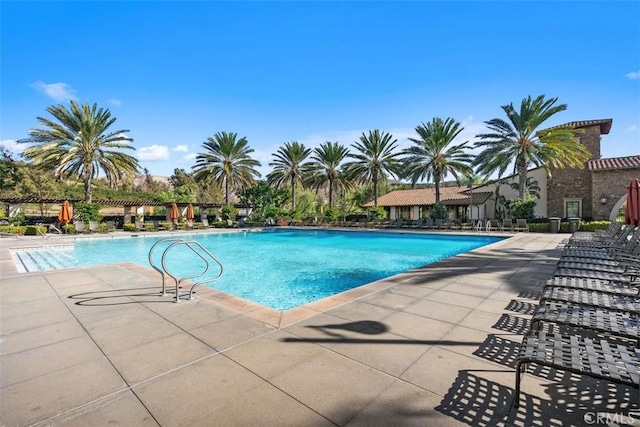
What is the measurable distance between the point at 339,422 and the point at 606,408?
1.94m

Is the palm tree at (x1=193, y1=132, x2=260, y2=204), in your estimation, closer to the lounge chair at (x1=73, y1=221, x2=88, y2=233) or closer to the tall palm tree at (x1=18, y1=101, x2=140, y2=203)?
the tall palm tree at (x1=18, y1=101, x2=140, y2=203)

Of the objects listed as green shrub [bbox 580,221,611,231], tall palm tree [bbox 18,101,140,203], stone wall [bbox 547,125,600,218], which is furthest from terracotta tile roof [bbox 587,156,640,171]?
tall palm tree [bbox 18,101,140,203]

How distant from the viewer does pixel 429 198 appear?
3328cm

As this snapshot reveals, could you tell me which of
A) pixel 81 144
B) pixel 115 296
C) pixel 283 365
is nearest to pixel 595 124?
pixel 283 365

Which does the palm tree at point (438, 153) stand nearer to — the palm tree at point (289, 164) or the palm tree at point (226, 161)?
the palm tree at point (289, 164)

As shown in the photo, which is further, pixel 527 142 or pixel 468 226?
pixel 468 226

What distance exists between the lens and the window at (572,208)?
930 inches

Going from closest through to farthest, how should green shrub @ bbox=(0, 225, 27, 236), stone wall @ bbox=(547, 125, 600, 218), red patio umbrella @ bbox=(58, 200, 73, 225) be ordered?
1. red patio umbrella @ bbox=(58, 200, 73, 225)
2. green shrub @ bbox=(0, 225, 27, 236)
3. stone wall @ bbox=(547, 125, 600, 218)

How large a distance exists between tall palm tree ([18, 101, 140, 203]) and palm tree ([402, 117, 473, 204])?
24.0 metres

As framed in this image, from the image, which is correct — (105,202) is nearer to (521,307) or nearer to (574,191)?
(521,307)

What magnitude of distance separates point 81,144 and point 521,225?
33059 millimetres

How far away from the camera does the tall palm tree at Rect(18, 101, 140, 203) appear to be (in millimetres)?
22766

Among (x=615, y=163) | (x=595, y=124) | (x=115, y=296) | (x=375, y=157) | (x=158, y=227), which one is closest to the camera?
(x=115, y=296)

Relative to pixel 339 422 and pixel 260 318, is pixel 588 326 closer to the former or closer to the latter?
pixel 339 422
